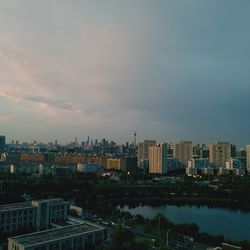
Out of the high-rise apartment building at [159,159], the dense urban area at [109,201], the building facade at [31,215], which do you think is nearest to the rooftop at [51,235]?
the dense urban area at [109,201]

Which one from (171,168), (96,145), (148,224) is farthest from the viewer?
(96,145)

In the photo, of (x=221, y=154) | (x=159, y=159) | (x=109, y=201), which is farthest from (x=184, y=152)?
(x=109, y=201)

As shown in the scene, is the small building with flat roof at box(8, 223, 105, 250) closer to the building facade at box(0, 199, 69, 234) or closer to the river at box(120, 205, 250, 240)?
the building facade at box(0, 199, 69, 234)

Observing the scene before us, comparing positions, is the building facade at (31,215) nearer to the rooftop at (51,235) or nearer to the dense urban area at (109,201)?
the dense urban area at (109,201)

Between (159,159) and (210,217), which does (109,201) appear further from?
(159,159)

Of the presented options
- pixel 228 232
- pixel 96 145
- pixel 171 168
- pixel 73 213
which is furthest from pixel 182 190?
pixel 96 145

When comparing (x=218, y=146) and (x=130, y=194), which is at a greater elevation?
(x=218, y=146)

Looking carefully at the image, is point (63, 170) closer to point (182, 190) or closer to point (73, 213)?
point (182, 190)

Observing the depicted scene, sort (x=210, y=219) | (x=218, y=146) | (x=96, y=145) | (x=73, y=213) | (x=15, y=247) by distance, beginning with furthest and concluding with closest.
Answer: (x=96, y=145), (x=218, y=146), (x=210, y=219), (x=73, y=213), (x=15, y=247)
